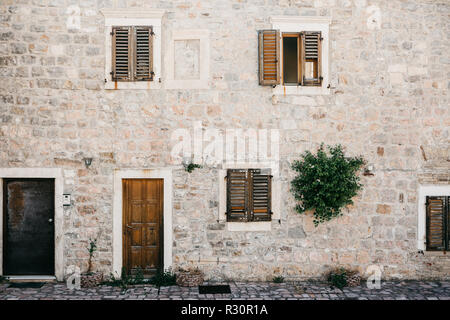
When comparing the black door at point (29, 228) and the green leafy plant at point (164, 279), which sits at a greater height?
the black door at point (29, 228)

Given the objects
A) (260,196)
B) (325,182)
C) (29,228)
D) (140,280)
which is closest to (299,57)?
(325,182)

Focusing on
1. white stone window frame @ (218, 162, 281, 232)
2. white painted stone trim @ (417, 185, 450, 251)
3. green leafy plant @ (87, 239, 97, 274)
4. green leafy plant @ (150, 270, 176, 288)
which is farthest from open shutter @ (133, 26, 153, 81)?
white painted stone trim @ (417, 185, 450, 251)

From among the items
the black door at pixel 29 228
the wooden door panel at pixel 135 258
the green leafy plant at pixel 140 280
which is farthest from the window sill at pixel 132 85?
the green leafy plant at pixel 140 280

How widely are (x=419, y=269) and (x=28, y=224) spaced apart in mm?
7943

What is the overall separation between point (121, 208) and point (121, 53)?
303 cm

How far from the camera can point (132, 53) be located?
6559 mm

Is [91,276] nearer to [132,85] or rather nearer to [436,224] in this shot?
[132,85]

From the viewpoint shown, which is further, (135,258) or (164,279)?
(135,258)

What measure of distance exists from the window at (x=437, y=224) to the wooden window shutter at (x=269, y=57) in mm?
4014

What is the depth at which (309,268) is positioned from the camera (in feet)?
22.3

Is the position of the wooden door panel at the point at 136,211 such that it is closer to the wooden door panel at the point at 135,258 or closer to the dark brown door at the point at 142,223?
the dark brown door at the point at 142,223

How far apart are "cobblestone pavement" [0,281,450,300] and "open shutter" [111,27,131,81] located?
13.3 ft

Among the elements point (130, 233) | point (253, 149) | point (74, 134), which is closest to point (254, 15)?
point (253, 149)

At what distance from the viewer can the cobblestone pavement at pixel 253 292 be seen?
5977mm
